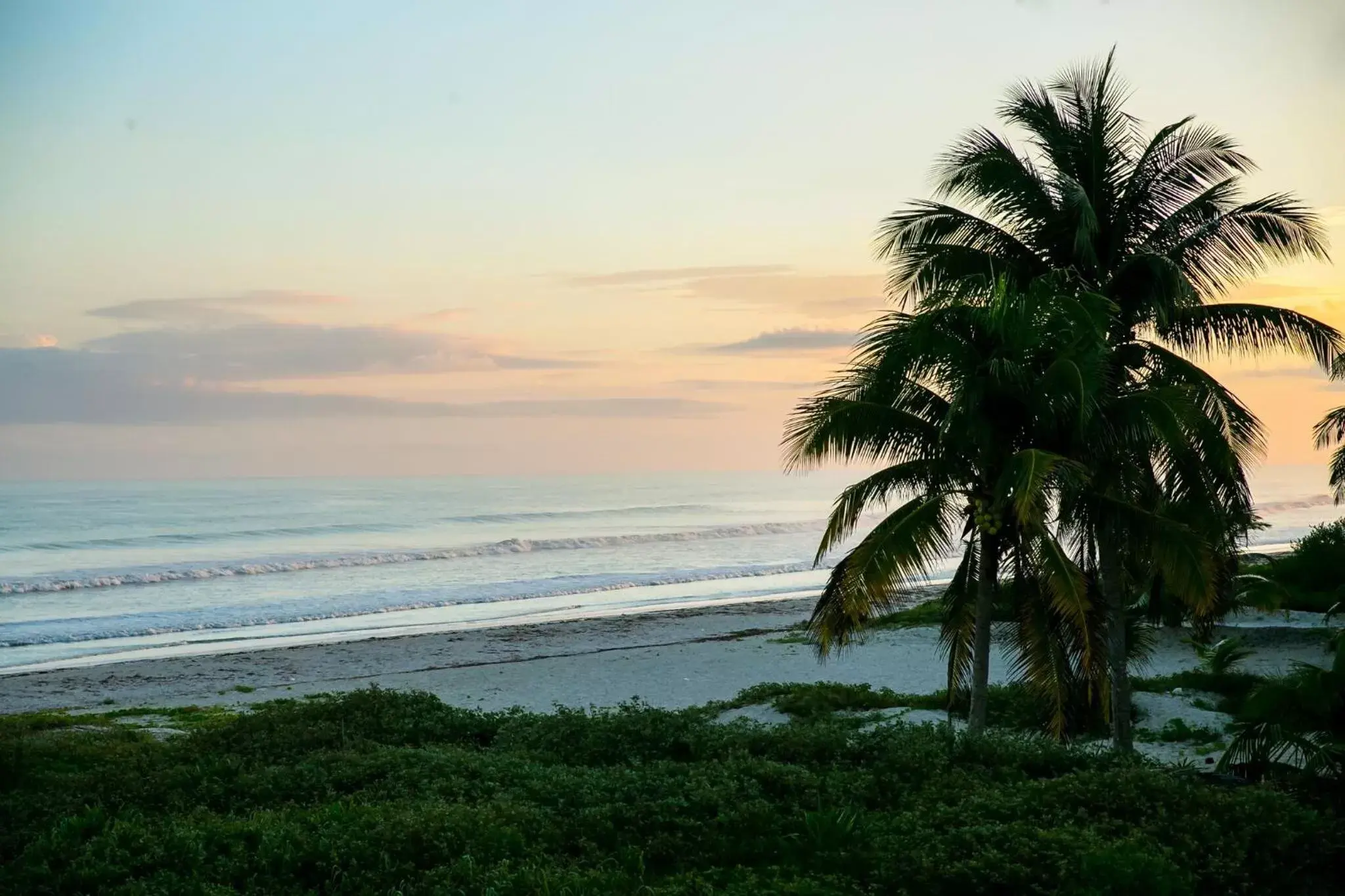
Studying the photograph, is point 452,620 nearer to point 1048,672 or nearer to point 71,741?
point 71,741

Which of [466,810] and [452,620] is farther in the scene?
[452,620]

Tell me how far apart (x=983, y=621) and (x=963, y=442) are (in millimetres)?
1845

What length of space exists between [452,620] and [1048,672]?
20.4 meters

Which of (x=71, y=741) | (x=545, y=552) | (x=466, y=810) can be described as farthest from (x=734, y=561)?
(x=466, y=810)

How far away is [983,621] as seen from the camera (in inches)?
443

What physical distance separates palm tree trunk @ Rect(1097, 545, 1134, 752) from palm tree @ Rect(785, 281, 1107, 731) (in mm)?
762

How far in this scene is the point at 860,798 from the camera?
890 centimetres

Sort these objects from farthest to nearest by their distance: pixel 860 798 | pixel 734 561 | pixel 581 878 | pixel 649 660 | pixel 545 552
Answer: pixel 545 552 → pixel 734 561 → pixel 649 660 → pixel 860 798 → pixel 581 878

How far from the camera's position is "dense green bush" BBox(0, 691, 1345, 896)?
7199mm

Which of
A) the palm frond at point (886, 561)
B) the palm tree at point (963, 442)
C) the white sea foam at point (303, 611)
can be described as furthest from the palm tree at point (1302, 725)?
the white sea foam at point (303, 611)

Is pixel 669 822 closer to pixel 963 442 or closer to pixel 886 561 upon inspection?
pixel 886 561

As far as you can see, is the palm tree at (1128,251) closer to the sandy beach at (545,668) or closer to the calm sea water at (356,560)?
the sandy beach at (545,668)

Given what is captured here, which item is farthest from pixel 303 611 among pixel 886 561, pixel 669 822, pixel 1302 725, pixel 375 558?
pixel 1302 725

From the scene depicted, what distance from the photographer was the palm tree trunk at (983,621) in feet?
37.0
